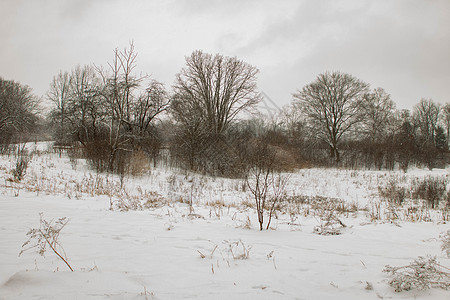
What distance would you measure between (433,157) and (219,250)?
28.7 metres

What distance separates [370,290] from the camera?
77.8 inches

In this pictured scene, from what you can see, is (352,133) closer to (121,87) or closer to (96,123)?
(121,87)

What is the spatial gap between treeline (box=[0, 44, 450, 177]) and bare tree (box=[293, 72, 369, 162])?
0.11 m

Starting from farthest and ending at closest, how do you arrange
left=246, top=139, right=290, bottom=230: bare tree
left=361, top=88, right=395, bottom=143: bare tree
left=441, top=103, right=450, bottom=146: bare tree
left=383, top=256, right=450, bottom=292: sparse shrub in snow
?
left=441, top=103, right=450, bottom=146: bare tree
left=361, top=88, right=395, bottom=143: bare tree
left=246, top=139, right=290, bottom=230: bare tree
left=383, top=256, right=450, bottom=292: sparse shrub in snow

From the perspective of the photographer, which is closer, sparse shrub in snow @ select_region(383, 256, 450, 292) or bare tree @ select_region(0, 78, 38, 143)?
sparse shrub in snow @ select_region(383, 256, 450, 292)

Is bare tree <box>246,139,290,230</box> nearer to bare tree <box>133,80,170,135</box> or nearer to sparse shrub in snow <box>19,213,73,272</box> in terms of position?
sparse shrub in snow <box>19,213,73,272</box>

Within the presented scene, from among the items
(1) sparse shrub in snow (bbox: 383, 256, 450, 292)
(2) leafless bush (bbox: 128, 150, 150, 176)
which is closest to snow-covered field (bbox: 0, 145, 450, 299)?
(1) sparse shrub in snow (bbox: 383, 256, 450, 292)

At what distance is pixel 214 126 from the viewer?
77.9 ft

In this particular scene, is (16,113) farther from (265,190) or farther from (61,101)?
(265,190)

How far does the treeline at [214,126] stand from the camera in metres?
17.6

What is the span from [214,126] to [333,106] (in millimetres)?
14086

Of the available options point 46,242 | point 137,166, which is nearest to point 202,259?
point 46,242

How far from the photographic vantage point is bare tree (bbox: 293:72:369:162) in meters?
24.8

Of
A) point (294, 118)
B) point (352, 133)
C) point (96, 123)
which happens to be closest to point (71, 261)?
point (96, 123)
